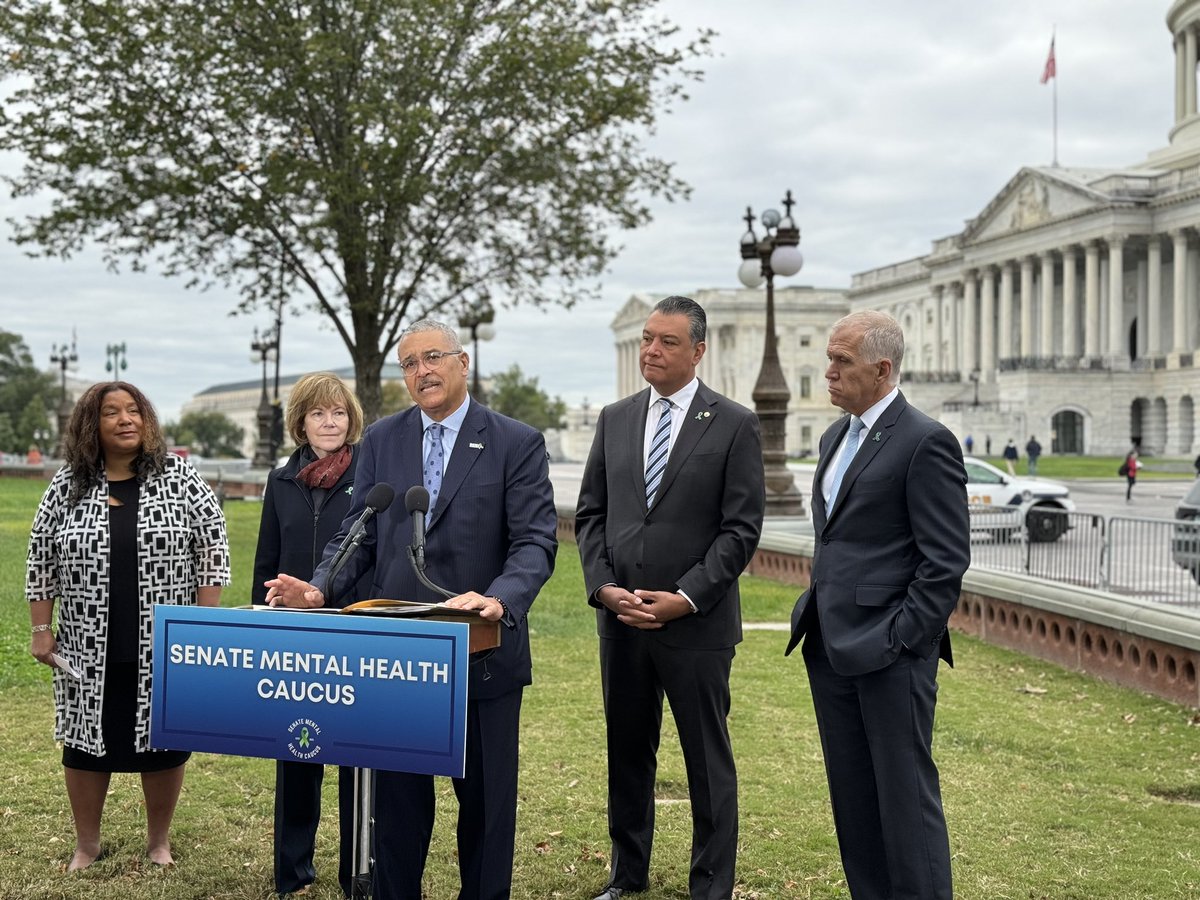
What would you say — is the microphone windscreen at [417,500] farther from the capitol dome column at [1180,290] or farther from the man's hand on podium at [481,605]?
the capitol dome column at [1180,290]

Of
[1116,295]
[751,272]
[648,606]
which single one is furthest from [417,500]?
[1116,295]

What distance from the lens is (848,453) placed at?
5164mm

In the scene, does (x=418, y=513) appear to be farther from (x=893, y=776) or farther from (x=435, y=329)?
(x=893, y=776)

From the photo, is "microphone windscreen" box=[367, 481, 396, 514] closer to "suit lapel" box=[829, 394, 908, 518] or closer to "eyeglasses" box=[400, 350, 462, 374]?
"eyeglasses" box=[400, 350, 462, 374]

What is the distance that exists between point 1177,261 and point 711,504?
88803mm

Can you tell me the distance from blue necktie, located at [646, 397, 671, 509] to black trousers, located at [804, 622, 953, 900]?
1217 millimetres

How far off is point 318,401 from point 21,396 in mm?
120240

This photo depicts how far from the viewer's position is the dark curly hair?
609 centimetres

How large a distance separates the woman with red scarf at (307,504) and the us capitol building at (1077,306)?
3119 inches

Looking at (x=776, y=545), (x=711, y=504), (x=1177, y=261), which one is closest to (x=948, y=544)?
(x=711, y=504)

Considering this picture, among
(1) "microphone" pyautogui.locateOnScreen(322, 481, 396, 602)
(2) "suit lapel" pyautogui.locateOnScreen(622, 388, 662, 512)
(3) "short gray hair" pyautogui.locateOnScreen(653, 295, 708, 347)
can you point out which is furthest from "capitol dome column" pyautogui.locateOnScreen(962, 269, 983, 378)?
(1) "microphone" pyautogui.locateOnScreen(322, 481, 396, 602)

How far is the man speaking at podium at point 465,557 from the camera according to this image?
5.12 metres

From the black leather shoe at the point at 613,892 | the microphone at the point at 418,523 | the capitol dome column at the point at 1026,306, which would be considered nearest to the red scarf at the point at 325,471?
the microphone at the point at 418,523

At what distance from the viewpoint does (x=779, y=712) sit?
32.5ft
